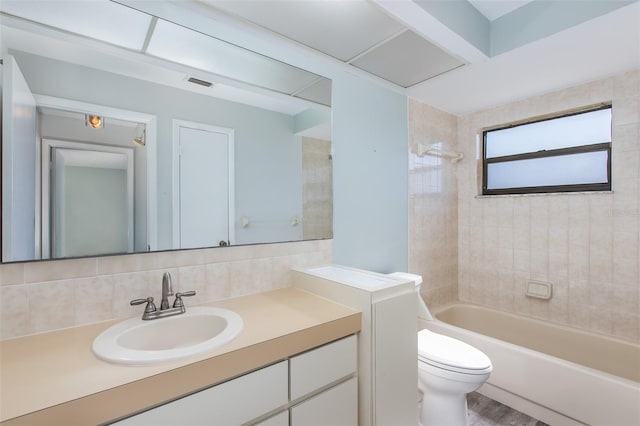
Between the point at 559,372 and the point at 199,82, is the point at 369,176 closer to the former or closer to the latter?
the point at 199,82

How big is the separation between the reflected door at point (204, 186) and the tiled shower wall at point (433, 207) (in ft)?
5.08

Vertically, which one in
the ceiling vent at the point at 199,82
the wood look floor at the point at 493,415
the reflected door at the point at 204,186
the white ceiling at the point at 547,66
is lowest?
the wood look floor at the point at 493,415

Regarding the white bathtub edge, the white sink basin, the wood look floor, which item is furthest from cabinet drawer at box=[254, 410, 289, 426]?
the white bathtub edge

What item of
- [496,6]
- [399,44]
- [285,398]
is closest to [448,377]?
[285,398]

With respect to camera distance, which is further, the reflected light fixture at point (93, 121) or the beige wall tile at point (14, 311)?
the reflected light fixture at point (93, 121)

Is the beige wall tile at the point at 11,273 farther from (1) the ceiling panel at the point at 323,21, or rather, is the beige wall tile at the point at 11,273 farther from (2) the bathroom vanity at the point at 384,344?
(1) the ceiling panel at the point at 323,21

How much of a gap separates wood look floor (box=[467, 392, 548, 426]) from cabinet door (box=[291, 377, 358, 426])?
1.08 m

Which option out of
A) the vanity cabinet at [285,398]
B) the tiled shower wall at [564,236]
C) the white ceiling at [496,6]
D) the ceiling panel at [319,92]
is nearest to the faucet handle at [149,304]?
the vanity cabinet at [285,398]

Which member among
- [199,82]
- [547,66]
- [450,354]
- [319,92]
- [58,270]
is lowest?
[450,354]

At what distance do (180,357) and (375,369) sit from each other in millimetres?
761

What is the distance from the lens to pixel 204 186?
1.38m

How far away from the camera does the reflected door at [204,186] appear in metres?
1.32

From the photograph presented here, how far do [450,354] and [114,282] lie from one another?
5.57 ft

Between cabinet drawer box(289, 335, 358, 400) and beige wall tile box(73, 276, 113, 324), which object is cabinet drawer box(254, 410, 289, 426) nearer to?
cabinet drawer box(289, 335, 358, 400)
